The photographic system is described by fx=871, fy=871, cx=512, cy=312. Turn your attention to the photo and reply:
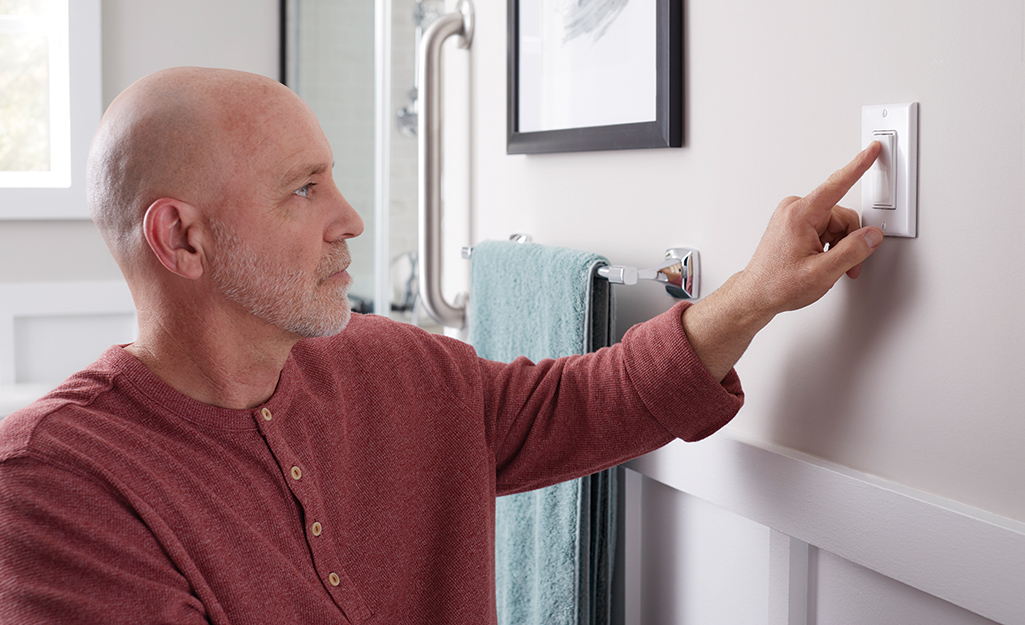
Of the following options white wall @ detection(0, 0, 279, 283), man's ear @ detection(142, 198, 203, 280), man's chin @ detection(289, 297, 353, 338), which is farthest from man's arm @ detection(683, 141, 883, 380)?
white wall @ detection(0, 0, 279, 283)

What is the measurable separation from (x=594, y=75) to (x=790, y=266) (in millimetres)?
388

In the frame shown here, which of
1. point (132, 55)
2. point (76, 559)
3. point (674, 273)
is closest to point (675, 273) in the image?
point (674, 273)

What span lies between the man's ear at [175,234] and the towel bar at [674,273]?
0.40 m

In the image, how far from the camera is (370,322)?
96cm

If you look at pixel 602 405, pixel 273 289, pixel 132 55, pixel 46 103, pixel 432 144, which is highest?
pixel 132 55

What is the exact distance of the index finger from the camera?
0.67 meters

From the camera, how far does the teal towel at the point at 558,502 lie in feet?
3.12

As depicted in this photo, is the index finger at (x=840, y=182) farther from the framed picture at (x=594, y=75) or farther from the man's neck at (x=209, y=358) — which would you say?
the man's neck at (x=209, y=358)

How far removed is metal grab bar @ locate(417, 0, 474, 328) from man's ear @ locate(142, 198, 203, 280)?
561 millimetres

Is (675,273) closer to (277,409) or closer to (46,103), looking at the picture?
(277,409)

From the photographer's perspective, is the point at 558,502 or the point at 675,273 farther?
the point at 558,502

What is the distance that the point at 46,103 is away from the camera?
82.9 inches

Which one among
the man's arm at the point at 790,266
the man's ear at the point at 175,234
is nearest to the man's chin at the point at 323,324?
the man's ear at the point at 175,234

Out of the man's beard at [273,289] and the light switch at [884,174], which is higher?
the light switch at [884,174]
